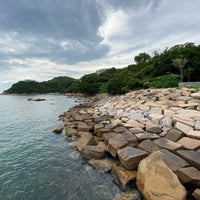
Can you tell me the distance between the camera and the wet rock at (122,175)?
4891mm

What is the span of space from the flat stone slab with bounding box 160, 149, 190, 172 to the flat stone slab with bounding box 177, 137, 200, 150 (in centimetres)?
98

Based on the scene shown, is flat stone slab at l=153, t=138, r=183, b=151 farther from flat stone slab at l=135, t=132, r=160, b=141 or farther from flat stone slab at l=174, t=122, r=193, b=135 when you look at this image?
flat stone slab at l=174, t=122, r=193, b=135

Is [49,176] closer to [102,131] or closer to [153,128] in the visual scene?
[102,131]

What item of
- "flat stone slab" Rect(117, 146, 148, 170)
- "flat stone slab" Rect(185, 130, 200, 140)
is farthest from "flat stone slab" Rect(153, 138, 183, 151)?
"flat stone slab" Rect(185, 130, 200, 140)

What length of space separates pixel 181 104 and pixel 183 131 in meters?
3.42

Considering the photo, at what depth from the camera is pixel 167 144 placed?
6.05m

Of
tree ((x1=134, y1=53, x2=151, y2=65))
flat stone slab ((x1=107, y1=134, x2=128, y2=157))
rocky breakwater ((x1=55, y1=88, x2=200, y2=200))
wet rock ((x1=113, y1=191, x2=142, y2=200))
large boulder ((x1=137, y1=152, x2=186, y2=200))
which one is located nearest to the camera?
large boulder ((x1=137, y1=152, x2=186, y2=200))

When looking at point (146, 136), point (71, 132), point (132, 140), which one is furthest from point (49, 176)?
point (71, 132)

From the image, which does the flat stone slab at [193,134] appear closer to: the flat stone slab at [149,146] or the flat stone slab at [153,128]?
the flat stone slab at [153,128]

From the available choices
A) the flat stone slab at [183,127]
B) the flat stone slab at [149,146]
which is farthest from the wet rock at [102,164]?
the flat stone slab at [183,127]

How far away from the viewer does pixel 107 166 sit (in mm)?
5863

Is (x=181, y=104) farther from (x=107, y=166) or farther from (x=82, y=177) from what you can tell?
(x=82, y=177)

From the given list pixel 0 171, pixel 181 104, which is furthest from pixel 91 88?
pixel 0 171

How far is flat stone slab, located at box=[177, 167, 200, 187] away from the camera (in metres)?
4.27
